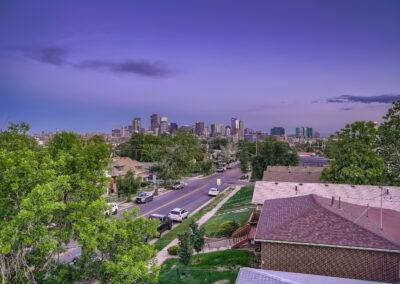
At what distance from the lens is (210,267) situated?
16719 mm

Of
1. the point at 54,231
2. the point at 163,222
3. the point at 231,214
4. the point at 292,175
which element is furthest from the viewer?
the point at 292,175

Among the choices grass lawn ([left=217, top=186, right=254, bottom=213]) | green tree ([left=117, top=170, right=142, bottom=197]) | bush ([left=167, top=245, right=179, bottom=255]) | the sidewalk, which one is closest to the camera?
the sidewalk

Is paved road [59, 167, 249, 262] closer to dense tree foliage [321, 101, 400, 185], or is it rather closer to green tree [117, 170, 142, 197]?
green tree [117, 170, 142, 197]

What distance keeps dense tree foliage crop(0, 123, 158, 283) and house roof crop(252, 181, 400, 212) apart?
15.0m

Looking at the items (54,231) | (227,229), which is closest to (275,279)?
(54,231)

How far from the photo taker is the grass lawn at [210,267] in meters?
14.9

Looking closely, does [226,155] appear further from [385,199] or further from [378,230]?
[378,230]

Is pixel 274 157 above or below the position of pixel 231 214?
above

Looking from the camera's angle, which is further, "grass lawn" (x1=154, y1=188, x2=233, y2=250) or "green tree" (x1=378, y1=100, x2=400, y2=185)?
"green tree" (x1=378, y1=100, x2=400, y2=185)

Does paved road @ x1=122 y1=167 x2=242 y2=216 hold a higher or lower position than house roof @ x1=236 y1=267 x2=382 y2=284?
lower

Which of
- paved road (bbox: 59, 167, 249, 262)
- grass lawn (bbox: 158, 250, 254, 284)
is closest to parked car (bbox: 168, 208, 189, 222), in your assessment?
paved road (bbox: 59, 167, 249, 262)

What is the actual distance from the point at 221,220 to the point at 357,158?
1486 cm

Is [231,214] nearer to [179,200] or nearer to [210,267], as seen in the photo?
[179,200]

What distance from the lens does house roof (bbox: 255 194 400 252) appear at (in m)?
13.3
